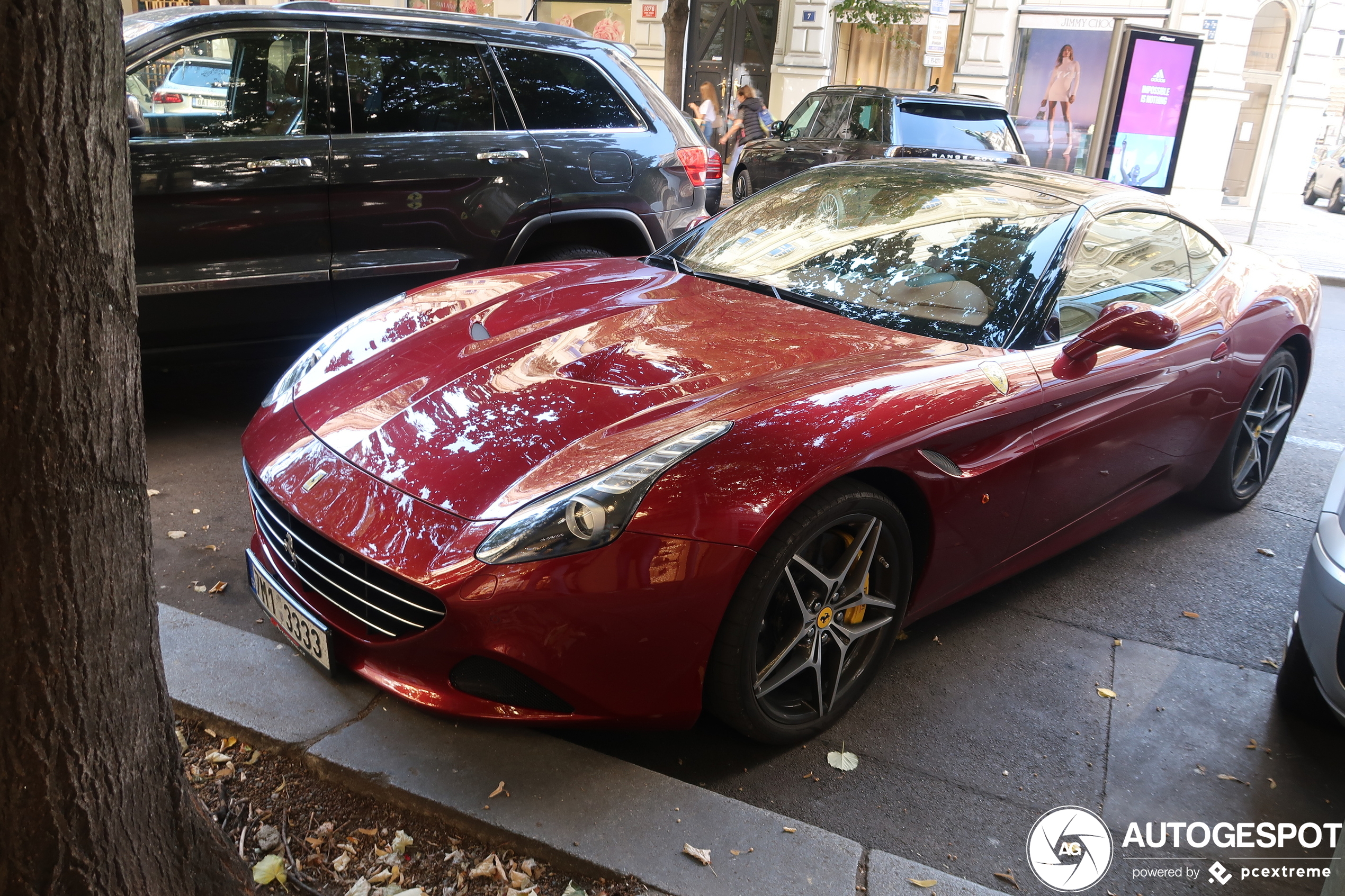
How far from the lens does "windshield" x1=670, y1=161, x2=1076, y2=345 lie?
10.7ft

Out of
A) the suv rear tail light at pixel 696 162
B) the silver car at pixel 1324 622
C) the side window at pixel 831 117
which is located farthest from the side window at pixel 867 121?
the silver car at pixel 1324 622

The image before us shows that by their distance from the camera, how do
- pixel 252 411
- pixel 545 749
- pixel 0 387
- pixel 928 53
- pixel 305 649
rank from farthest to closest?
1. pixel 928 53
2. pixel 252 411
3. pixel 305 649
4. pixel 545 749
5. pixel 0 387

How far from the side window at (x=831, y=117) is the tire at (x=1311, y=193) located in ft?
59.3

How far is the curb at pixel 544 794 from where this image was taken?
2146mm

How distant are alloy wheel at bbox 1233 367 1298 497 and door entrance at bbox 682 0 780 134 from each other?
685 inches

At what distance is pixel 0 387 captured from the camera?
1377mm

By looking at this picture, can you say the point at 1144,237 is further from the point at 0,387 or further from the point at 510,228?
the point at 0,387

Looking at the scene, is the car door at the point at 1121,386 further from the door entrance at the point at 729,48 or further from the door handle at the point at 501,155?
the door entrance at the point at 729,48

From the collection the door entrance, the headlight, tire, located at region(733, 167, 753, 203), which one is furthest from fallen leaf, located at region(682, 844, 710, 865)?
the door entrance

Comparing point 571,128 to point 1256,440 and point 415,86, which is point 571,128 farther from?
point 1256,440

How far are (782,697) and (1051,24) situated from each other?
18.8m

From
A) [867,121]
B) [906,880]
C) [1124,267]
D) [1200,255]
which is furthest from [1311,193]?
[906,880]

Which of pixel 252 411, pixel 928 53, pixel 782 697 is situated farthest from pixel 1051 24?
pixel 782 697

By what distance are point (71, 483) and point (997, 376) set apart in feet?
7.88
